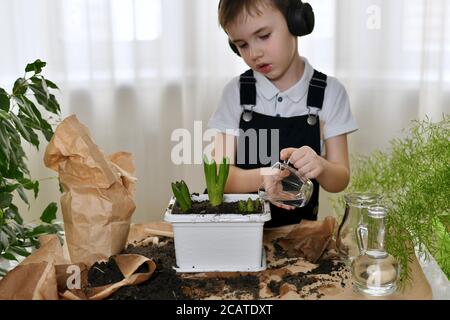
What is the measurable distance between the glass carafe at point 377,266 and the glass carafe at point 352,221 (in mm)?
65

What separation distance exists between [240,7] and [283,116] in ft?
1.05

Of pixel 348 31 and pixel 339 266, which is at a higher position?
pixel 348 31

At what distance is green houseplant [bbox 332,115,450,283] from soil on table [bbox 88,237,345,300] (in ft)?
0.37

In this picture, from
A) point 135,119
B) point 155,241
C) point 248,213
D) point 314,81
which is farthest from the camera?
point 135,119

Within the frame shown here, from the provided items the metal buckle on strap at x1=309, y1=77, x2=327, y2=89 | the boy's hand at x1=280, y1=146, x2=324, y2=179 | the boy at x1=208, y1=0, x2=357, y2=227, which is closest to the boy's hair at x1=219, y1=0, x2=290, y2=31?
the boy at x1=208, y1=0, x2=357, y2=227

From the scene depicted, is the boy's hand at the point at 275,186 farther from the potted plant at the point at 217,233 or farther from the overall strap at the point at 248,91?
the overall strap at the point at 248,91

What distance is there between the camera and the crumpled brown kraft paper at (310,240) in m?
1.07

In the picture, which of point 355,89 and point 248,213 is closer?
point 248,213

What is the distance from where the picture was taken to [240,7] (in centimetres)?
124

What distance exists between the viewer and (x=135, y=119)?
92.7 inches

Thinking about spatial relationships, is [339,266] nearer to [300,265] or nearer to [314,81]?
[300,265]

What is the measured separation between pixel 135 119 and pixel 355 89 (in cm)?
85

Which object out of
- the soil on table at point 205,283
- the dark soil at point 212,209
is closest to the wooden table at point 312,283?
the soil on table at point 205,283
